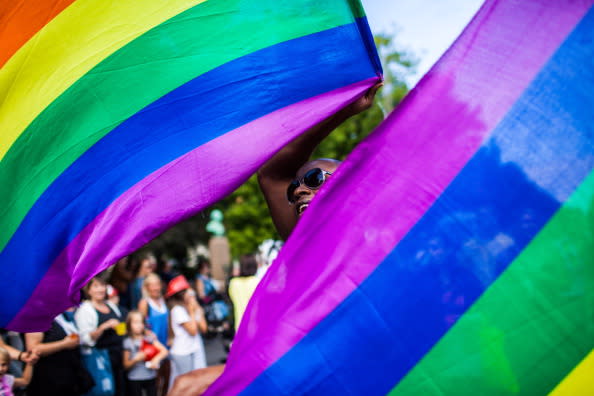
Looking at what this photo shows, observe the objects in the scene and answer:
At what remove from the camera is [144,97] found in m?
2.82

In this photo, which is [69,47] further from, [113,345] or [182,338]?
[182,338]

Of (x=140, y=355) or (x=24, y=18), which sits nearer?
(x=24, y=18)

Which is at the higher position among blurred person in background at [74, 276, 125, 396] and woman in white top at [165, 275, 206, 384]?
blurred person in background at [74, 276, 125, 396]

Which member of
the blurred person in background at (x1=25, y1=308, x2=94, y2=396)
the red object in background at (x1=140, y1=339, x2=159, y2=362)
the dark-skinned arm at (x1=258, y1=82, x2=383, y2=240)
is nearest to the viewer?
the dark-skinned arm at (x1=258, y1=82, x2=383, y2=240)

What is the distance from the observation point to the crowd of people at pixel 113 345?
5.37 metres

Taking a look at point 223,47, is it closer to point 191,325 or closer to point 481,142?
point 481,142

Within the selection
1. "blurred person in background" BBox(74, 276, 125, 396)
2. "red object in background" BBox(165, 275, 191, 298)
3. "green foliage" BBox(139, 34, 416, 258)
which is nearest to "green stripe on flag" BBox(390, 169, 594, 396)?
"blurred person in background" BBox(74, 276, 125, 396)

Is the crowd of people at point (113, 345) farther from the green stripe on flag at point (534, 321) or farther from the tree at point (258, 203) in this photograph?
the tree at point (258, 203)

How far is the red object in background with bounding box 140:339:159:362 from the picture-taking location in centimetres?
634

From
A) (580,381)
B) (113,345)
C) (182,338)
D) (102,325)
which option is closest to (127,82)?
(580,381)

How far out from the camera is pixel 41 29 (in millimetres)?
2818

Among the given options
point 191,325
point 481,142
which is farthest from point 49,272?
point 191,325

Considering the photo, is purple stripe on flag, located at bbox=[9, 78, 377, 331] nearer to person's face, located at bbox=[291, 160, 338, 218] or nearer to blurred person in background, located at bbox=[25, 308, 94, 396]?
person's face, located at bbox=[291, 160, 338, 218]

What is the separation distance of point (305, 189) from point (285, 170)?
26 cm
